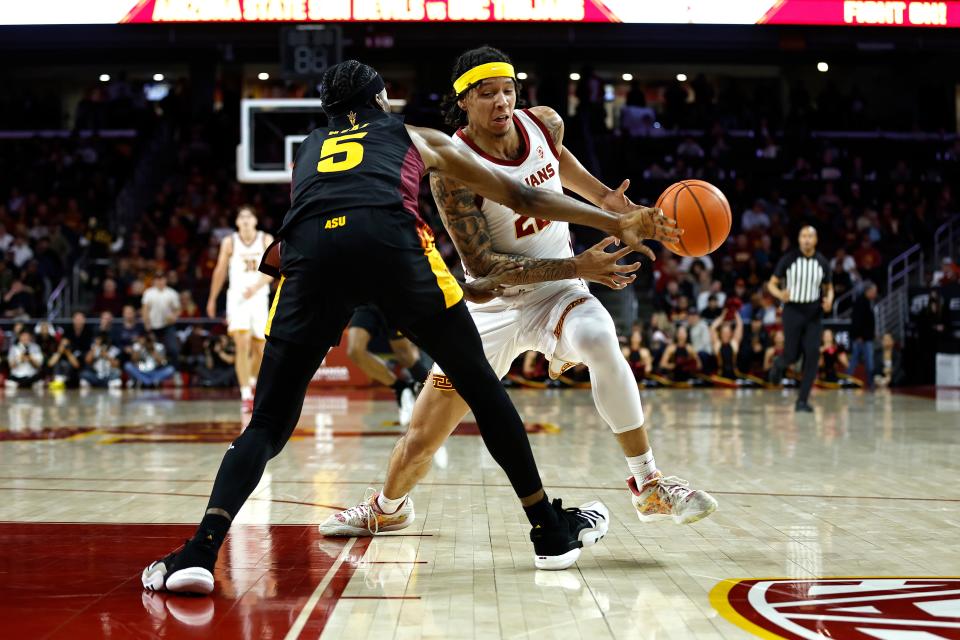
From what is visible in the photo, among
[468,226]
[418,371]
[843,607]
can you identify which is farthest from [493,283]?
[418,371]

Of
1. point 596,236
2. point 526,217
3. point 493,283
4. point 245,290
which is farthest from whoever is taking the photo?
point 596,236

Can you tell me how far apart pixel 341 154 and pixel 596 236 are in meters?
17.6

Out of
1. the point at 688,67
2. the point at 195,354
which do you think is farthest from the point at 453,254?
the point at 688,67

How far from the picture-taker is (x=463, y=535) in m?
4.66

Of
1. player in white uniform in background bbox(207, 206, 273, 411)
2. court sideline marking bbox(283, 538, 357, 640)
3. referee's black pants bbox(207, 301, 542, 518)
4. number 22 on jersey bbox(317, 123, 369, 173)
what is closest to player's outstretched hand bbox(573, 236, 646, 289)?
referee's black pants bbox(207, 301, 542, 518)

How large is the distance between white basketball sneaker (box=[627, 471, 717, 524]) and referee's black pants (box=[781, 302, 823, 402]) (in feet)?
24.1

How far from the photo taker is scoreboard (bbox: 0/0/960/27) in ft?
58.2

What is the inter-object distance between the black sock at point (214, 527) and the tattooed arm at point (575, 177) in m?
2.06

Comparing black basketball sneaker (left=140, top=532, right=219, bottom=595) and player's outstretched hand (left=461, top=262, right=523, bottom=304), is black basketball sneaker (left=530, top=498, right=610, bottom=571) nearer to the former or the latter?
player's outstretched hand (left=461, top=262, right=523, bottom=304)

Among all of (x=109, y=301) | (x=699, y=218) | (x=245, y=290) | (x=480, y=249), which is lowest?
(x=109, y=301)

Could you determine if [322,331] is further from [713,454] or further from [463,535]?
[713,454]

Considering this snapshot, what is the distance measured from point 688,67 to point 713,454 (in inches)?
871

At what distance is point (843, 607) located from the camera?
Answer: 332cm

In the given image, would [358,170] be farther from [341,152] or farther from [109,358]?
[109,358]
